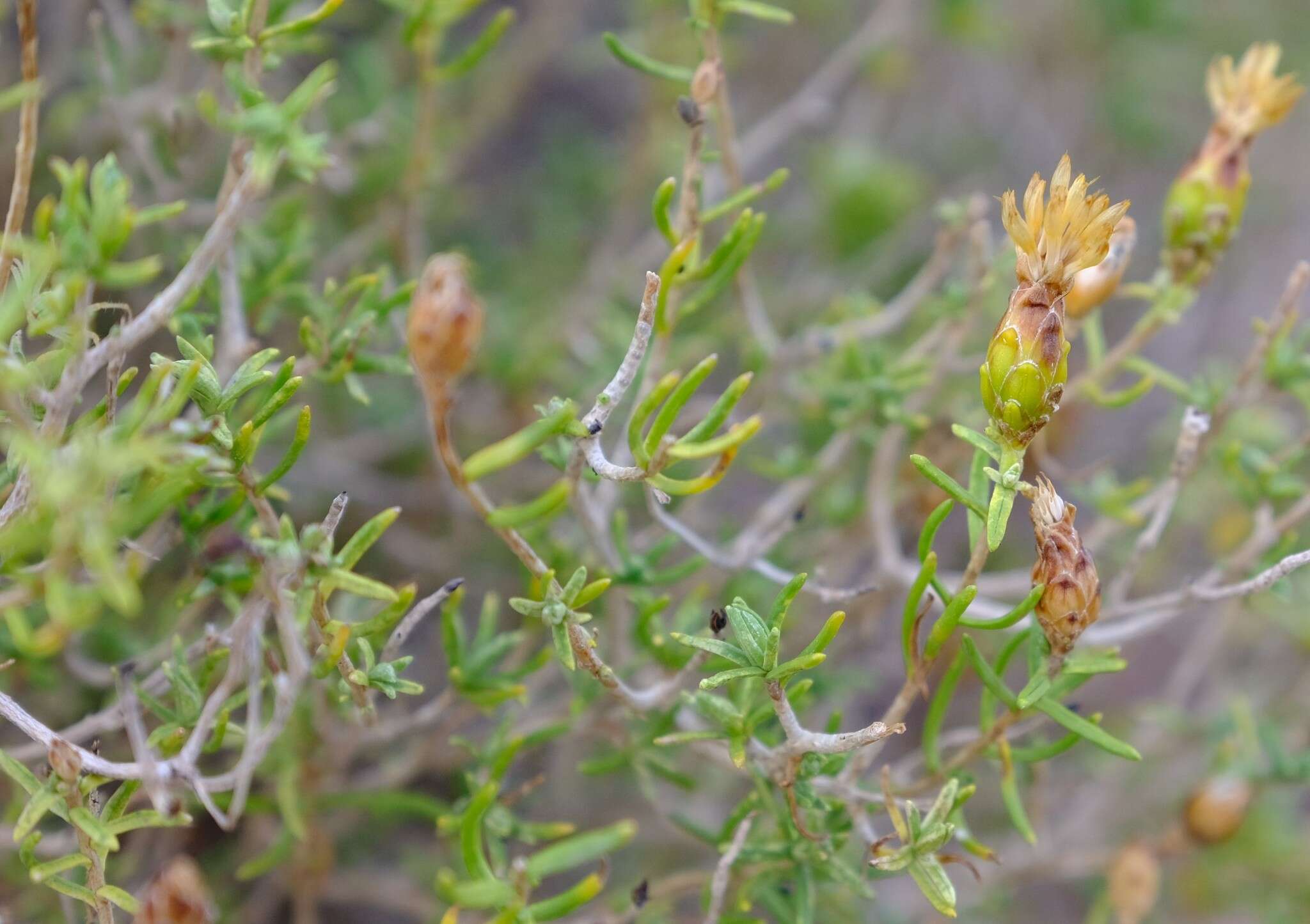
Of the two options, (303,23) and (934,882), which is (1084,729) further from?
(303,23)

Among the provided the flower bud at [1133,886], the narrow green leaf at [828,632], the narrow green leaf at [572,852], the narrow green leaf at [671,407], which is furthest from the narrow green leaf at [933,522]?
the flower bud at [1133,886]

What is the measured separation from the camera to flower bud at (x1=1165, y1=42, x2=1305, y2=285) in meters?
1.21

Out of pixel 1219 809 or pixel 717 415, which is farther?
pixel 1219 809

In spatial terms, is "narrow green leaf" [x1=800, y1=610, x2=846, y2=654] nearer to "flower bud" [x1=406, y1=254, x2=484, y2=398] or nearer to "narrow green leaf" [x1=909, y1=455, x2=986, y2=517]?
"narrow green leaf" [x1=909, y1=455, x2=986, y2=517]

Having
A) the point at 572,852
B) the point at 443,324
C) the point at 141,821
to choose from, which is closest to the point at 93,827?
the point at 141,821

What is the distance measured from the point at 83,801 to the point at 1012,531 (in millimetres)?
1852

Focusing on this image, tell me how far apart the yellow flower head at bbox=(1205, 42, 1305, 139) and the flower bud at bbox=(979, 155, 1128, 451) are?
1.50 ft

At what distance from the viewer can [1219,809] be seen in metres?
1.44

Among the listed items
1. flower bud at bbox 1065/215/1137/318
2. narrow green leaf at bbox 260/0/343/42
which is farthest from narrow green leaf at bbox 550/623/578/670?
flower bud at bbox 1065/215/1137/318

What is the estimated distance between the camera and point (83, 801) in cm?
94

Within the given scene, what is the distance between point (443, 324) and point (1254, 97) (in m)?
0.98

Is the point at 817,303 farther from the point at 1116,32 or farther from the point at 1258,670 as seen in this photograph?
the point at 1258,670

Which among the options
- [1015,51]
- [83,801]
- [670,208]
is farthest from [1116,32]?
[83,801]

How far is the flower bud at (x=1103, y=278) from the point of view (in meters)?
1.22
